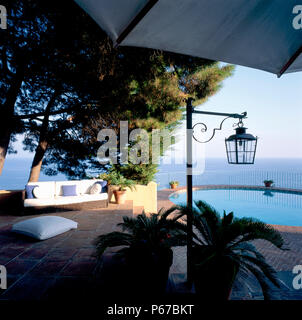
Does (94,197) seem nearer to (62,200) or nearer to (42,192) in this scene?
(62,200)

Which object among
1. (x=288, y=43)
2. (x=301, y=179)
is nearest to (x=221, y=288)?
(x=288, y=43)

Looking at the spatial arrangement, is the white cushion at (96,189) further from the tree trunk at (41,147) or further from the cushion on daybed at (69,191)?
the tree trunk at (41,147)

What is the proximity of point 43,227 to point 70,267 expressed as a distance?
1291 millimetres

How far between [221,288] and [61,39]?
20.1 feet

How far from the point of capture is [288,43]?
5.43 ft

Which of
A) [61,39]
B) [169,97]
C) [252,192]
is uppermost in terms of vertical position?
[61,39]

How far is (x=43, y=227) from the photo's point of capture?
325 cm

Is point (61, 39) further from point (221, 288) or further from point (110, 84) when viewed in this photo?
point (221, 288)

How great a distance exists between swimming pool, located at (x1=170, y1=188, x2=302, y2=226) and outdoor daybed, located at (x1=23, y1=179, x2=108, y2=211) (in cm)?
493

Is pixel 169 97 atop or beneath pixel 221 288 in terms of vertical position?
atop

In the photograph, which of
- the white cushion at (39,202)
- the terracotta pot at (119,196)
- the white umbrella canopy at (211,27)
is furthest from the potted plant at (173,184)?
the white umbrella canopy at (211,27)

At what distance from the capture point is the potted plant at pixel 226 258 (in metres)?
1.78

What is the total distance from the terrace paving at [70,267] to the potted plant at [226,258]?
0.18m

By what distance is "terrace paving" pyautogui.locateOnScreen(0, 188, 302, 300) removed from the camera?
192cm
